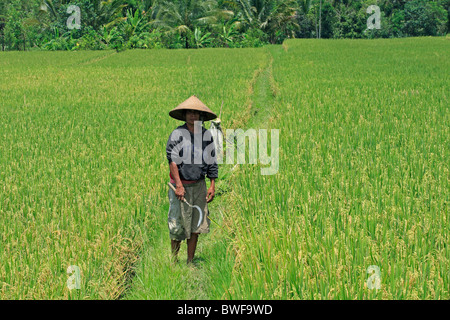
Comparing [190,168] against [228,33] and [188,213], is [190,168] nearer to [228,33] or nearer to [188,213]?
[188,213]

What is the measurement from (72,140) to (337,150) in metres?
3.11

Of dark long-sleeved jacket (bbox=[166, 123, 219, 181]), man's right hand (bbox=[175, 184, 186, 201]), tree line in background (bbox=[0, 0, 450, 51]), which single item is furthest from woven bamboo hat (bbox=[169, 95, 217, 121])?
tree line in background (bbox=[0, 0, 450, 51])

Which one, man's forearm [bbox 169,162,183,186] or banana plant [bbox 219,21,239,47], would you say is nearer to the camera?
man's forearm [bbox 169,162,183,186]

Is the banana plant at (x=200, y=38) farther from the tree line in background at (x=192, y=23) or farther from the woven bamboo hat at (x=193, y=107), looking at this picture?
the woven bamboo hat at (x=193, y=107)

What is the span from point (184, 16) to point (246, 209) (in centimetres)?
3209

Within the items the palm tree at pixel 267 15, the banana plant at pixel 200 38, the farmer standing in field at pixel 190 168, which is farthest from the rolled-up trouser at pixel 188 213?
the palm tree at pixel 267 15

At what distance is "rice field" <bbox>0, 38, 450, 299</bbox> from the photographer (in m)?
2.40

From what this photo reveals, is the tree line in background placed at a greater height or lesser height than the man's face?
greater

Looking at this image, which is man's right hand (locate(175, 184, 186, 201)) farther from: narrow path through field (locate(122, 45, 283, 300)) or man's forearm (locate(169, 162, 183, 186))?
narrow path through field (locate(122, 45, 283, 300))

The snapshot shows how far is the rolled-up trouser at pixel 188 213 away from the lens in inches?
126

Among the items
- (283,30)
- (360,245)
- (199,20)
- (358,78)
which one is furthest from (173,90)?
(283,30)

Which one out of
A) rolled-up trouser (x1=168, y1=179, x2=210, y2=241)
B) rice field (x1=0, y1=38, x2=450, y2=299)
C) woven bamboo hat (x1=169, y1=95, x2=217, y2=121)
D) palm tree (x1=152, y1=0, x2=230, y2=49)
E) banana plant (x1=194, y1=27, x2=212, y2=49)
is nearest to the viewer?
rice field (x1=0, y1=38, x2=450, y2=299)

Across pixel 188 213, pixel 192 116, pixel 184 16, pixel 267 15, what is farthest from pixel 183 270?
pixel 267 15

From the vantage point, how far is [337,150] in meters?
4.81
